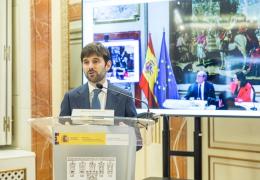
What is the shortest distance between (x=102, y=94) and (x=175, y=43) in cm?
53

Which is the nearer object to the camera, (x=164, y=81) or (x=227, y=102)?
(x=227, y=102)

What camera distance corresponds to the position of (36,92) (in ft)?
8.93

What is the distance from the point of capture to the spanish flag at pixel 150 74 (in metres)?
2.06

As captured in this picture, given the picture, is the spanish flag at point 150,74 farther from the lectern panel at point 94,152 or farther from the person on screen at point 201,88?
the lectern panel at point 94,152

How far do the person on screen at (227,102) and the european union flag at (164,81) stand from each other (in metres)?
0.23

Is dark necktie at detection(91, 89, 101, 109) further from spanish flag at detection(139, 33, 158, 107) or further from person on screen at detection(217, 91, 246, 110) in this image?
person on screen at detection(217, 91, 246, 110)

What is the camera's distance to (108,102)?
1736 millimetres

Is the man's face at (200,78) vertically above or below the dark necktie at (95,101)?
above

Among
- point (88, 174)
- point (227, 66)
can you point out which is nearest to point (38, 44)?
point (227, 66)

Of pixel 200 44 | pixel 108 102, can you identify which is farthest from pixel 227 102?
pixel 108 102

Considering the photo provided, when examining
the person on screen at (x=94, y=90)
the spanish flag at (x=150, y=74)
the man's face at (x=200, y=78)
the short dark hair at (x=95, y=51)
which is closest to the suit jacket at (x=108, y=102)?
the person on screen at (x=94, y=90)

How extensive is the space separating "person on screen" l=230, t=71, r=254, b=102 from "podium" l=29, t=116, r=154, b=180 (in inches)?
38.5

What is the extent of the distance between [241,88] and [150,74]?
502 mm

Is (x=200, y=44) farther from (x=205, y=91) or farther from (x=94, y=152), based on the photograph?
(x=94, y=152)
